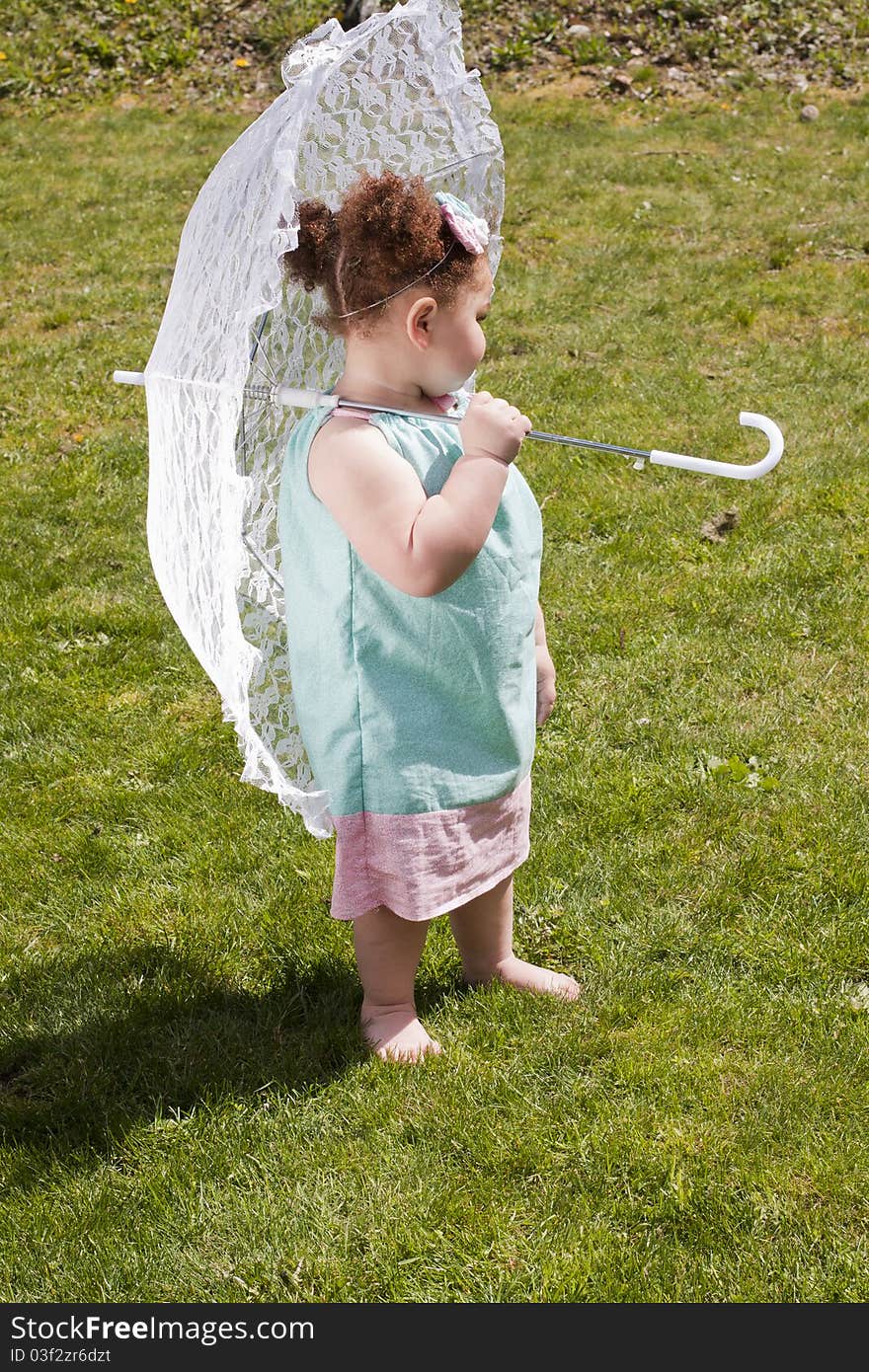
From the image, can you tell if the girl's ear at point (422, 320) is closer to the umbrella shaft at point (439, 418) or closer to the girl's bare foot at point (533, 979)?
the umbrella shaft at point (439, 418)

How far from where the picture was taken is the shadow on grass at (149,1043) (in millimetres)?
2723

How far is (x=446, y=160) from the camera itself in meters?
2.63

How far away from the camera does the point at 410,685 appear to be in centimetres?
243

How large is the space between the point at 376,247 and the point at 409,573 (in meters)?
0.59

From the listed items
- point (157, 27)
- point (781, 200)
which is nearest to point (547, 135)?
point (781, 200)

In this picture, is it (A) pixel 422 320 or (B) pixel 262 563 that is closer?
(A) pixel 422 320

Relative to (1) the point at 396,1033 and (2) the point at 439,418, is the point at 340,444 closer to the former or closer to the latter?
(2) the point at 439,418

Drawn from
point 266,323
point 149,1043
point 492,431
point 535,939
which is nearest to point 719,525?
point 535,939

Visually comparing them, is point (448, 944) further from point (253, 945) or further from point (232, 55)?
point (232, 55)

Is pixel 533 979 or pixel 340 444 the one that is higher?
pixel 340 444

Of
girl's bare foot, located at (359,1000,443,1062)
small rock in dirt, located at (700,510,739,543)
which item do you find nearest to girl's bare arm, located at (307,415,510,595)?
girl's bare foot, located at (359,1000,443,1062)

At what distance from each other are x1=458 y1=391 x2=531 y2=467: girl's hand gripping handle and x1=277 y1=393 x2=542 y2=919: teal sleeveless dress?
0.41 ft

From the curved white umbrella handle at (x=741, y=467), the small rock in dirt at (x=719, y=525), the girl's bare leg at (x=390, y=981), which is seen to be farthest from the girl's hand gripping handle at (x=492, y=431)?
the small rock in dirt at (x=719, y=525)

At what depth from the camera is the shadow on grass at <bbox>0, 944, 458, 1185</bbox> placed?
8.93ft
